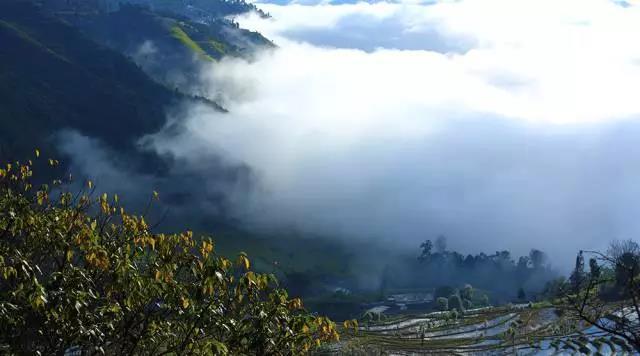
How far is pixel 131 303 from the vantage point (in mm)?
17281

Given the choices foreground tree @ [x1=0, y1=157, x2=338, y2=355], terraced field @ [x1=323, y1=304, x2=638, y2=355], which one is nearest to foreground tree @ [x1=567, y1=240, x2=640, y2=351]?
foreground tree @ [x1=0, y1=157, x2=338, y2=355]

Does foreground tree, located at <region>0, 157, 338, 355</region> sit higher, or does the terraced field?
foreground tree, located at <region>0, 157, 338, 355</region>

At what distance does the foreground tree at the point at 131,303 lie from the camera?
1669 cm

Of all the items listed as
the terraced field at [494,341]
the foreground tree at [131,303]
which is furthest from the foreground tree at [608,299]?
the terraced field at [494,341]

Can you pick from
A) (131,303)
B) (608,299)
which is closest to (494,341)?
(608,299)

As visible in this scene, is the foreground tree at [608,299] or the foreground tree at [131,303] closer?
the foreground tree at [131,303]

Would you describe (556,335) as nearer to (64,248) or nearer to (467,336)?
(467,336)

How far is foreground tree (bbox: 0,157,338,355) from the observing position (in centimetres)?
1669

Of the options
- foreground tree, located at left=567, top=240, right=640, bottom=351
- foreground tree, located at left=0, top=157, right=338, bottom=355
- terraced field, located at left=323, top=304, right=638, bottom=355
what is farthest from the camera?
terraced field, located at left=323, top=304, right=638, bottom=355

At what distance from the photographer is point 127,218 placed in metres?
22.3

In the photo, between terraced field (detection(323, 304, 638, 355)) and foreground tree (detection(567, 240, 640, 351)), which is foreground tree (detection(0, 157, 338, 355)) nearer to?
foreground tree (detection(567, 240, 640, 351))

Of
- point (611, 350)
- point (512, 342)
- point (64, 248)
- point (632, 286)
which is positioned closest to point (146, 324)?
point (64, 248)

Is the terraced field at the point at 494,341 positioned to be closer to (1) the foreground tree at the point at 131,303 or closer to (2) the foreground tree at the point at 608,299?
(2) the foreground tree at the point at 608,299

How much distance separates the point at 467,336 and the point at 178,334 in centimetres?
17534
